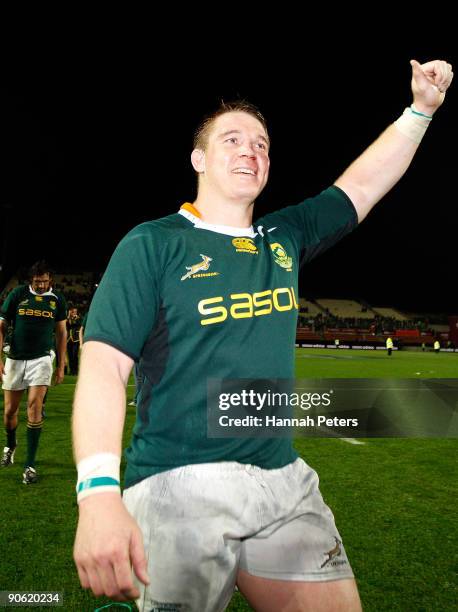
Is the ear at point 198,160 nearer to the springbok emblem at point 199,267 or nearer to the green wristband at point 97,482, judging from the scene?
the springbok emblem at point 199,267

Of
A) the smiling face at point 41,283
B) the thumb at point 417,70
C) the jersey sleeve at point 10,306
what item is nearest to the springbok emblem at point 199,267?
the thumb at point 417,70

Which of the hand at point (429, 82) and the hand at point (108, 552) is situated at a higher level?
the hand at point (429, 82)

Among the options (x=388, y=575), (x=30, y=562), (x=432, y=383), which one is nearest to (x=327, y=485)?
(x=388, y=575)

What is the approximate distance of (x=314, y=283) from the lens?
69250 millimetres

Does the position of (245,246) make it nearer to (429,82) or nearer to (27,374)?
(429,82)

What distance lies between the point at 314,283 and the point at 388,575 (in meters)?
66.4

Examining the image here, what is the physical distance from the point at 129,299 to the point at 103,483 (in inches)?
20.8

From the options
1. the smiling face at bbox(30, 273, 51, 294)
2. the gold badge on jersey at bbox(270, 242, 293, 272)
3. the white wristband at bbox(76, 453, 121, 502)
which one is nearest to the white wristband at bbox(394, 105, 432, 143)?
the gold badge on jersey at bbox(270, 242, 293, 272)

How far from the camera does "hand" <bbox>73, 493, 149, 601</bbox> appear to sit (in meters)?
1.22

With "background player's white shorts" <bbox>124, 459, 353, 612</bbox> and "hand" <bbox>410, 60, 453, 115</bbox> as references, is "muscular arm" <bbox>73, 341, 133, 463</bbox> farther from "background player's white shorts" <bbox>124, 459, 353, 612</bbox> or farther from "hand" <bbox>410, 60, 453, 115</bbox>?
"hand" <bbox>410, 60, 453, 115</bbox>

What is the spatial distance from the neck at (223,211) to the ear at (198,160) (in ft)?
0.51

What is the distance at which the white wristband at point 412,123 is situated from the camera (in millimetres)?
2396
